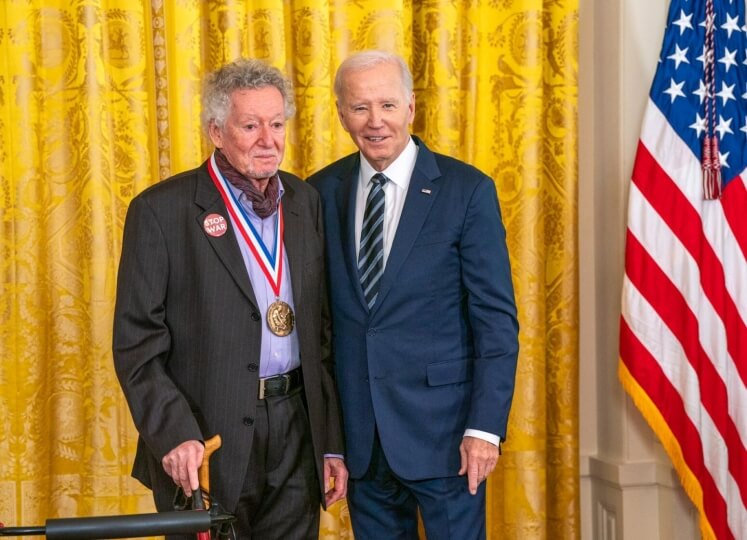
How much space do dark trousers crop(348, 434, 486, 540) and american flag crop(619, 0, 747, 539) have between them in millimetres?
1140

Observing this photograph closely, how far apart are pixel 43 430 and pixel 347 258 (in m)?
1.50

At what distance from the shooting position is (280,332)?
254cm

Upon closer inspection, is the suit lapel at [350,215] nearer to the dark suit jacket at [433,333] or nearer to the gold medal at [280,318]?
the dark suit jacket at [433,333]

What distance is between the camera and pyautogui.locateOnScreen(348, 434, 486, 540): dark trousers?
271 cm

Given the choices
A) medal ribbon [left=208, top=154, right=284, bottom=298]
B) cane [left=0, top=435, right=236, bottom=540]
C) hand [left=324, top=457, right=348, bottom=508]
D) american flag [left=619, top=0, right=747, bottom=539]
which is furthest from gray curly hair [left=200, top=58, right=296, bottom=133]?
american flag [left=619, top=0, right=747, bottom=539]

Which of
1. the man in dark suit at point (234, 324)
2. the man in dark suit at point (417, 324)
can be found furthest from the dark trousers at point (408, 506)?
the man in dark suit at point (234, 324)

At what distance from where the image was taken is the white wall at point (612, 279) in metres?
3.83

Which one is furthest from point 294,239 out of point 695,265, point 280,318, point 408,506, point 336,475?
point 695,265

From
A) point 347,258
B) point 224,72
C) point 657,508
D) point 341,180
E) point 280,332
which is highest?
point 224,72

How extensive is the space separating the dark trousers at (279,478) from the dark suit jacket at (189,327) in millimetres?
64

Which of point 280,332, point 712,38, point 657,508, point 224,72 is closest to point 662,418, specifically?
point 657,508

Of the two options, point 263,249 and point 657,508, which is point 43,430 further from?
point 657,508

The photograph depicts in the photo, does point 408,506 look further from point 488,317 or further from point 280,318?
→ point 280,318

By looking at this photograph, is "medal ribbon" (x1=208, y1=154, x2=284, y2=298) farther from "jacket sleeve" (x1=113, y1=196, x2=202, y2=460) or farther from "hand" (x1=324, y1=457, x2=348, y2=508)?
"hand" (x1=324, y1=457, x2=348, y2=508)
